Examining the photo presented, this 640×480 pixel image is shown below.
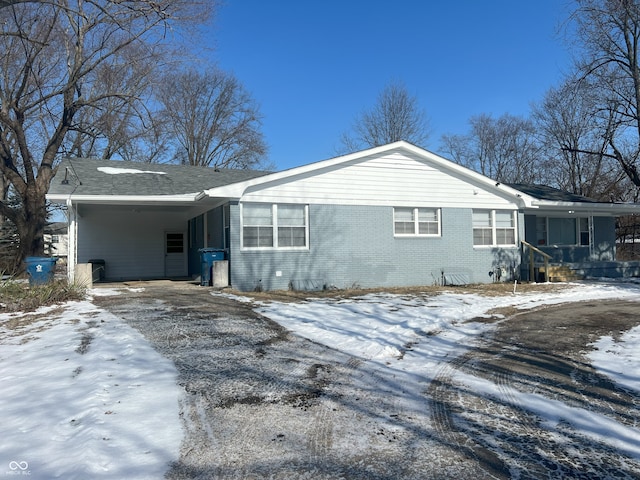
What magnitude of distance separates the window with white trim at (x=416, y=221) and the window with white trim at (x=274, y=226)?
317 centimetres

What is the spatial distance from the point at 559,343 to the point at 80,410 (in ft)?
20.2

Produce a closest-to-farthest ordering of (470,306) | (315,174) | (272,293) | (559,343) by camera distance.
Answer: (559,343) < (470,306) < (272,293) < (315,174)

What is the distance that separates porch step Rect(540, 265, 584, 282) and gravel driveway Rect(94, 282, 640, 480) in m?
9.37

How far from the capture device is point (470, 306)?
9.91 meters

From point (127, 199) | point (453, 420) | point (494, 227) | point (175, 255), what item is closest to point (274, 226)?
point (127, 199)

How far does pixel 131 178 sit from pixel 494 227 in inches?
501

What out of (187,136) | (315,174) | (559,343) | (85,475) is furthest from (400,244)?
(187,136)

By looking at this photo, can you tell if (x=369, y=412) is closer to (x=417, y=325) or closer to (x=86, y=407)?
(x=86, y=407)

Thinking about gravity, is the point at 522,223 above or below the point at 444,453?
above

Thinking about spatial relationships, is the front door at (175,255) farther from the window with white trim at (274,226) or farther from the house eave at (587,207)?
the house eave at (587,207)

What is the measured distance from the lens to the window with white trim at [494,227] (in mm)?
15492

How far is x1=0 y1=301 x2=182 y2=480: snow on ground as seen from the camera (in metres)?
2.88

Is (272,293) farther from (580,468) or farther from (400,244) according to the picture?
(580,468)

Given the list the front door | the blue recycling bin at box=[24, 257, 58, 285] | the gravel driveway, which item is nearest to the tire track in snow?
the gravel driveway
